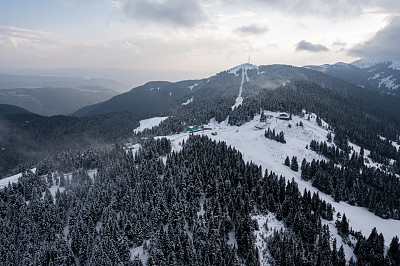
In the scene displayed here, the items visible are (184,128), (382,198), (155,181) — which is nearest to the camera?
(155,181)

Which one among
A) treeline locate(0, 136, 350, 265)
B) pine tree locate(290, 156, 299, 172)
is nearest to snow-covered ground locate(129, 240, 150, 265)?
treeline locate(0, 136, 350, 265)

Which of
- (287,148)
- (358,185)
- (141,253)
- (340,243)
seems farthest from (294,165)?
(141,253)

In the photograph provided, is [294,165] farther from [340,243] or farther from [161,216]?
[161,216]

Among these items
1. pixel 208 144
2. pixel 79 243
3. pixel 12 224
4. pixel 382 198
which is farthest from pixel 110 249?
pixel 382 198

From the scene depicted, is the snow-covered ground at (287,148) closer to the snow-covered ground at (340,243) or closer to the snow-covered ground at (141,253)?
the snow-covered ground at (340,243)

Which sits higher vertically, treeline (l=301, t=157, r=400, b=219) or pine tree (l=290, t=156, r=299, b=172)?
pine tree (l=290, t=156, r=299, b=172)

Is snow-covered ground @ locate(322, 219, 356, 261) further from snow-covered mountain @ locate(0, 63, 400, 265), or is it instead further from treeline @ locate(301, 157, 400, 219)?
treeline @ locate(301, 157, 400, 219)

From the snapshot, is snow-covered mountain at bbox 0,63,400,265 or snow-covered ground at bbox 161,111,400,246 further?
snow-covered ground at bbox 161,111,400,246

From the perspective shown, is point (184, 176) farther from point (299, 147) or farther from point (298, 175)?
point (299, 147)

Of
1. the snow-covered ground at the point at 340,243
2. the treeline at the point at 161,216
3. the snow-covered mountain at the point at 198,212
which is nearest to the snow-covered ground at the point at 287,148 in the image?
the snow-covered mountain at the point at 198,212
